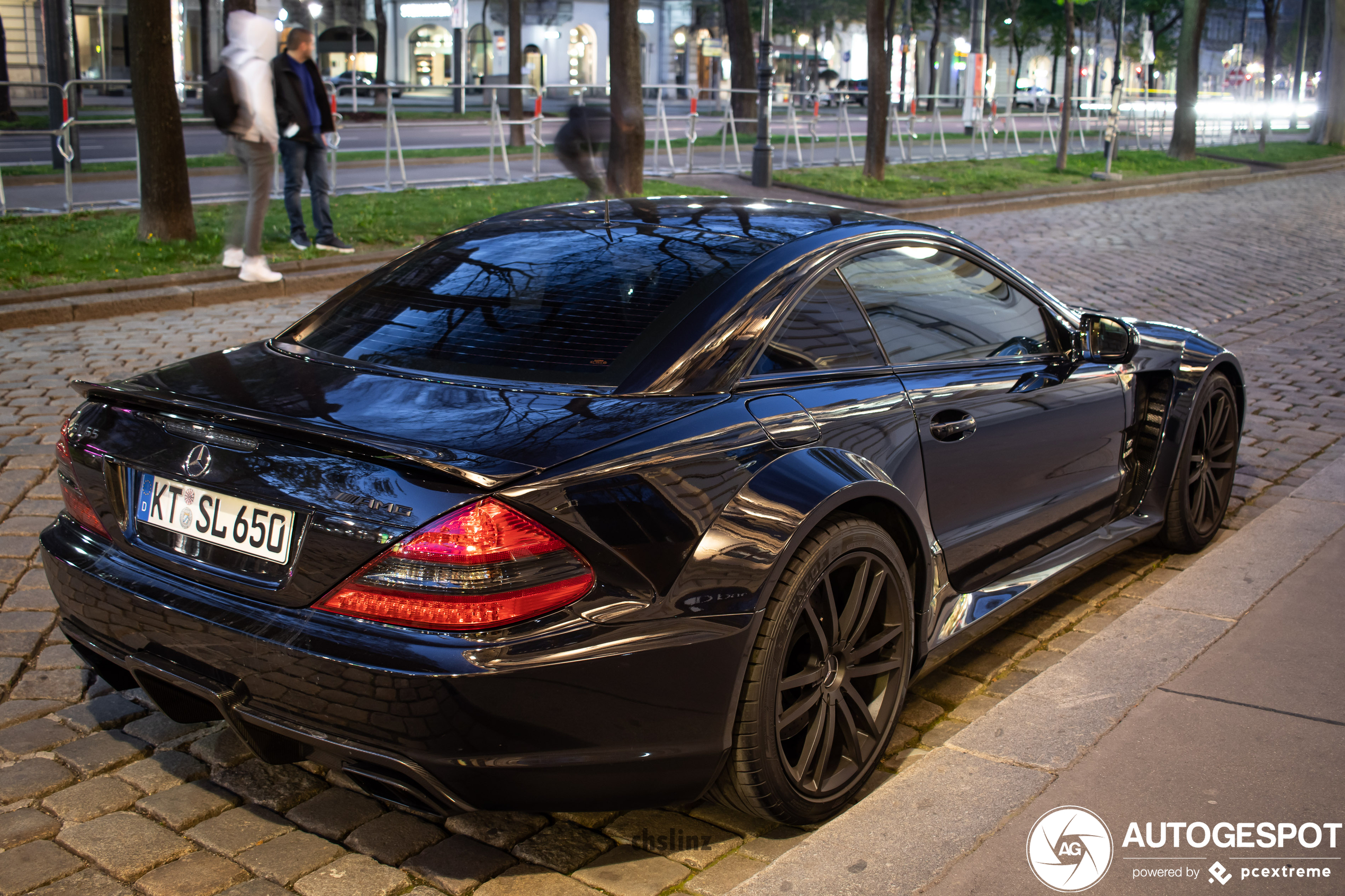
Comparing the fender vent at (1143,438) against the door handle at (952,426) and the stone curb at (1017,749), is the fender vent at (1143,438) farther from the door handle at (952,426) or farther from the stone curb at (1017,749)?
the door handle at (952,426)

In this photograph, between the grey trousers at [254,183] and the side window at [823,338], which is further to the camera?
the grey trousers at [254,183]

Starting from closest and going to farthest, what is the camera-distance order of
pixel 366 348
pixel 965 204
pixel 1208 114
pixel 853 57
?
pixel 366 348, pixel 965 204, pixel 1208 114, pixel 853 57

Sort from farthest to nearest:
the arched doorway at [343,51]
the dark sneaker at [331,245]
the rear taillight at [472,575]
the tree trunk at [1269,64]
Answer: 1. the arched doorway at [343,51]
2. the tree trunk at [1269,64]
3. the dark sneaker at [331,245]
4. the rear taillight at [472,575]

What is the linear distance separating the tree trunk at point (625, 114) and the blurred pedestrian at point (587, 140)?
0.50ft

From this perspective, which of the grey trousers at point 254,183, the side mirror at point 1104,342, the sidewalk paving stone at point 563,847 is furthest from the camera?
the grey trousers at point 254,183

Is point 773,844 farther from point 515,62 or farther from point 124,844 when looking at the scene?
point 515,62

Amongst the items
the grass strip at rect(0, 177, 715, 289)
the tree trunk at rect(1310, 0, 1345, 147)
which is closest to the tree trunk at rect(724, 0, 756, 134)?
the tree trunk at rect(1310, 0, 1345, 147)

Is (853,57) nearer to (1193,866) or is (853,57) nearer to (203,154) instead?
(203,154)

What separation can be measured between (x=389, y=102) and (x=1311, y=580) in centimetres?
1591

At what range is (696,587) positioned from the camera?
2662 millimetres

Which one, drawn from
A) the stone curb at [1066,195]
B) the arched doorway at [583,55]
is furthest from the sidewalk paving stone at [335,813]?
the arched doorway at [583,55]

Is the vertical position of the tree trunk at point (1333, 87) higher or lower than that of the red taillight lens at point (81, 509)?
higher

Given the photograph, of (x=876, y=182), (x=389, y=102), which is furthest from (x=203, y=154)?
(x=876, y=182)

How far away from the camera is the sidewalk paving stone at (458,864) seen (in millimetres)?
2770
